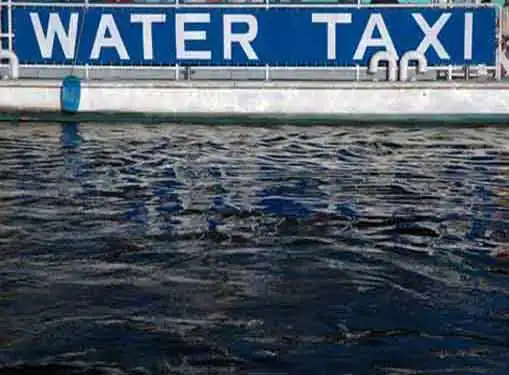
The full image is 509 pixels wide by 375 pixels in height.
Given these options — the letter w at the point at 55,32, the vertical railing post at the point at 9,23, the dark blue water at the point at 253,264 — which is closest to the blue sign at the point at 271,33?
the letter w at the point at 55,32

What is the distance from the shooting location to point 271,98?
17.7m

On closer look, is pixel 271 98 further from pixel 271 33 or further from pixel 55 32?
pixel 55 32

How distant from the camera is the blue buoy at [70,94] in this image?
58.3 feet

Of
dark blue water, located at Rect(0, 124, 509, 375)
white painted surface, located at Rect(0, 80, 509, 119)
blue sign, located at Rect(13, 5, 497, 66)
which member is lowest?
dark blue water, located at Rect(0, 124, 509, 375)

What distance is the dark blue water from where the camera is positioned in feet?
17.8

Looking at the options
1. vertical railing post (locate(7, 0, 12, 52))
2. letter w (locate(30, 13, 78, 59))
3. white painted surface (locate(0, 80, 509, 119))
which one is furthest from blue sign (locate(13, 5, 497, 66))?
white painted surface (locate(0, 80, 509, 119))

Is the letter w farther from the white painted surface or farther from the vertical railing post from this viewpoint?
the white painted surface

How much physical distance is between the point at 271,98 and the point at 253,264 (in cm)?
1060

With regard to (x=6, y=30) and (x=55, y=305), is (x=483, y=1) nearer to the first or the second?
(x=6, y=30)

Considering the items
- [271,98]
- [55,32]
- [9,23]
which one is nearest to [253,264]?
[271,98]

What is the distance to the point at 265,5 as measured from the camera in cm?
1795

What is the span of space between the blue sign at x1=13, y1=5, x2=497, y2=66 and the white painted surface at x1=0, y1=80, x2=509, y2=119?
2.38ft

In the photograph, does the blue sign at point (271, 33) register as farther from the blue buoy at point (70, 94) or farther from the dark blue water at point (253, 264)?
the dark blue water at point (253, 264)

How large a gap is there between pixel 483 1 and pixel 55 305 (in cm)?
1534
